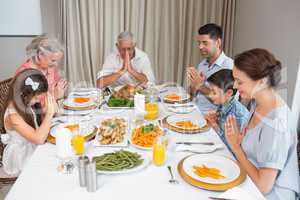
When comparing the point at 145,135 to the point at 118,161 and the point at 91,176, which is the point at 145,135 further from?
the point at 91,176

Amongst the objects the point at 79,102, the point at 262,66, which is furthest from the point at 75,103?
the point at 262,66

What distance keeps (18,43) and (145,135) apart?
2.46 meters

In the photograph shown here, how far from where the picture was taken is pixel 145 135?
57.9 inches

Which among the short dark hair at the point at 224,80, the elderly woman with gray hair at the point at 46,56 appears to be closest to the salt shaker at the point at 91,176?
the short dark hair at the point at 224,80

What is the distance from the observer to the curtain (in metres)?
3.16

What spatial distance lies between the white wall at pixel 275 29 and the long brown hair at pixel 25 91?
4.30ft

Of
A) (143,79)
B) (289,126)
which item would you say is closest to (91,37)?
(143,79)

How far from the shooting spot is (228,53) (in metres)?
3.33

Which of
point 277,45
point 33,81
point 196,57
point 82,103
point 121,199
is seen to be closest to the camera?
point 121,199

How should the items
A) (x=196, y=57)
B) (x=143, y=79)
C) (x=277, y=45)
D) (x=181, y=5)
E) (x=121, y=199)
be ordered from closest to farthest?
(x=121, y=199)
(x=277, y=45)
(x=143, y=79)
(x=181, y=5)
(x=196, y=57)

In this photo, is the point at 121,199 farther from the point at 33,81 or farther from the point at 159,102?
the point at 159,102

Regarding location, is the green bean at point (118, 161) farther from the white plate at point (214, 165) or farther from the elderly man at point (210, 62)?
the elderly man at point (210, 62)

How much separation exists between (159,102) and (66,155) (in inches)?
37.9

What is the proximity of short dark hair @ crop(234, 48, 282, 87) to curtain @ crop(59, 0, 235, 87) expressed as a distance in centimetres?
202
